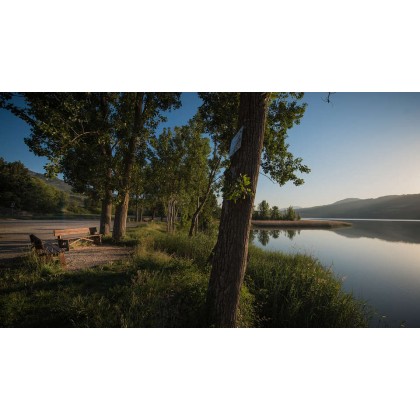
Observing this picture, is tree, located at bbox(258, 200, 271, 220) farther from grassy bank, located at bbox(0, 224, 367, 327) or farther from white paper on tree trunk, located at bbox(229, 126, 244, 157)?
white paper on tree trunk, located at bbox(229, 126, 244, 157)

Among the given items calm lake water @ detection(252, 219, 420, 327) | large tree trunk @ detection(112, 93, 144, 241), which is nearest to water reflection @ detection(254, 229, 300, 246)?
calm lake water @ detection(252, 219, 420, 327)

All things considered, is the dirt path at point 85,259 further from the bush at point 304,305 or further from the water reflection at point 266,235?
the water reflection at point 266,235

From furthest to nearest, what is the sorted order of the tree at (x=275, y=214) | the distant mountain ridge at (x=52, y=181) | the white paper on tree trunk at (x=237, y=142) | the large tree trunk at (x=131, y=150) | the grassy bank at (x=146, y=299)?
the tree at (x=275, y=214)
the large tree trunk at (x=131, y=150)
the distant mountain ridge at (x=52, y=181)
the grassy bank at (x=146, y=299)
the white paper on tree trunk at (x=237, y=142)

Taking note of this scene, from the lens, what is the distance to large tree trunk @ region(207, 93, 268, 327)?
96.6 inches

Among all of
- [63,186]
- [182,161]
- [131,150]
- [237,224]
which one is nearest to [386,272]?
[237,224]

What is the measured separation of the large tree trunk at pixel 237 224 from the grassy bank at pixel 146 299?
39 cm

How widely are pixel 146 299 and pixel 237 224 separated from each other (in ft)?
6.27

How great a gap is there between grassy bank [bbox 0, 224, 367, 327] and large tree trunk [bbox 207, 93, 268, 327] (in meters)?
0.39

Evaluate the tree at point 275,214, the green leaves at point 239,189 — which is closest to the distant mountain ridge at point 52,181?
the green leaves at point 239,189

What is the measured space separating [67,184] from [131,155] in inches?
129

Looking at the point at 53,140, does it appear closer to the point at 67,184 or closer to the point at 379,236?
the point at 67,184

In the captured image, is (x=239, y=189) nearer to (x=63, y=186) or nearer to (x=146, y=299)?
(x=146, y=299)

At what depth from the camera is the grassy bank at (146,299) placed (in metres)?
2.62
